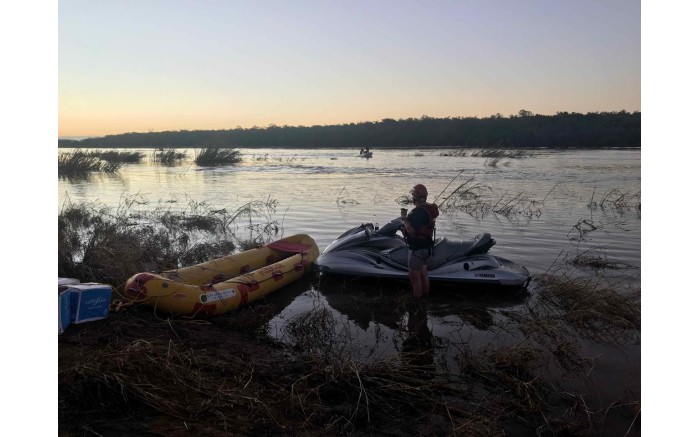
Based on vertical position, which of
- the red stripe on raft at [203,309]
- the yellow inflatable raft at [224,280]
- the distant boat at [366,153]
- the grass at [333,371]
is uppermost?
the distant boat at [366,153]

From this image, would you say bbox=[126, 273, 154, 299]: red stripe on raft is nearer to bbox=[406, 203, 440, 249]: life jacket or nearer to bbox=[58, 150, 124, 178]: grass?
bbox=[406, 203, 440, 249]: life jacket

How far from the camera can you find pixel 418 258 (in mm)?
7020

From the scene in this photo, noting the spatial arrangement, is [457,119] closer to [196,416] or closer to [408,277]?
[408,277]

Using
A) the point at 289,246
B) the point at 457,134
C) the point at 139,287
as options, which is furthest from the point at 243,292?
the point at 457,134

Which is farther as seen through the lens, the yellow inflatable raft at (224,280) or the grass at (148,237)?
the grass at (148,237)

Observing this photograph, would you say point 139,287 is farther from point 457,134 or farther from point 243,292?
point 457,134

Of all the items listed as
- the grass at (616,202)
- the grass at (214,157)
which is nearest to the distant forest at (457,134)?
the grass at (214,157)

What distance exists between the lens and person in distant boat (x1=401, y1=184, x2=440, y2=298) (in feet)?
22.4

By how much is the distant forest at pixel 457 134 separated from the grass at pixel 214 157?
2.40 ft

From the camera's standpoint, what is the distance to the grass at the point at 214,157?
1256 inches

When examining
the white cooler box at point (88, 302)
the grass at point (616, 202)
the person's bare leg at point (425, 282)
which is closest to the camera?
the white cooler box at point (88, 302)

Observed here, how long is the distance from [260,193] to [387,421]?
49.5 feet

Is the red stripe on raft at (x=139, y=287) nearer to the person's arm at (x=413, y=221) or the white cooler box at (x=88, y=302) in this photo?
the white cooler box at (x=88, y=302)
